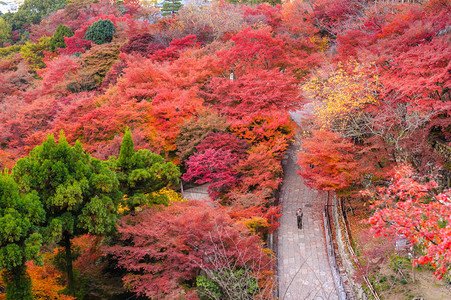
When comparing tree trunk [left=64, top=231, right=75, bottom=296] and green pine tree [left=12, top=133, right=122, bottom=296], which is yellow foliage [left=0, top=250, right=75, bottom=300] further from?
green pine tree [left=12, top=133, right=122, bottom=296]

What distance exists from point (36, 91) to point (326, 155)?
2556 centimetres

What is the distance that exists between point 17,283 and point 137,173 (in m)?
4.88

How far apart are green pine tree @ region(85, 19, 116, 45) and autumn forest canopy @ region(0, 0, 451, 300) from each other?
7428mm

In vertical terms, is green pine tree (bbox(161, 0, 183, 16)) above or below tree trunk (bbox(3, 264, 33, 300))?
above

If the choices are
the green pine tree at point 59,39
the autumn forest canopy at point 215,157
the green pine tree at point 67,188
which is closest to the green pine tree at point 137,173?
the autumn forest canopy at point 215,157

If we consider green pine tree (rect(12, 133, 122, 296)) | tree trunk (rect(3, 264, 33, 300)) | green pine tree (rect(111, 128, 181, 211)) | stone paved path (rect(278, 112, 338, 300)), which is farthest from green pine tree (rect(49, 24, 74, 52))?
tree trunk (rect(3, 264, 33, 300))

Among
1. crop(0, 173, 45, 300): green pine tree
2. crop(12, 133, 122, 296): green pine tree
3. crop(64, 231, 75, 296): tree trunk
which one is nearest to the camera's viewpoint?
crop(0, 173, 45, 300): green pine tree

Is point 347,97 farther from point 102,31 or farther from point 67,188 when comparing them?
point 102,31

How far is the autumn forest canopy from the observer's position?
9.66m

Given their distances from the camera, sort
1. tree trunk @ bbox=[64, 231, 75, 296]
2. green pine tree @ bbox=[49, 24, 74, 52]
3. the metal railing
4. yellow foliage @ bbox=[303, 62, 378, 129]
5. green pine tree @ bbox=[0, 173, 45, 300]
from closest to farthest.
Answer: green pine tree @ bbox=[0, 173, 45, 300] → tree trunk @ bbox=[64, 231, 75, 296] → the metal railing → yellow foliage @ bbox=[303, 62, 378, 129] → green pine tree @ bbox=[49, 24, 74, 52]

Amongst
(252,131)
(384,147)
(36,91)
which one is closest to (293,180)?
(252,131)

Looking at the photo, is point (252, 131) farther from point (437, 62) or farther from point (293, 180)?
point (437, 62)

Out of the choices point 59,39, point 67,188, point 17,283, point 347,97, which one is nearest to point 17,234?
point 17,283

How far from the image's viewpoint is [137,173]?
12.3m
